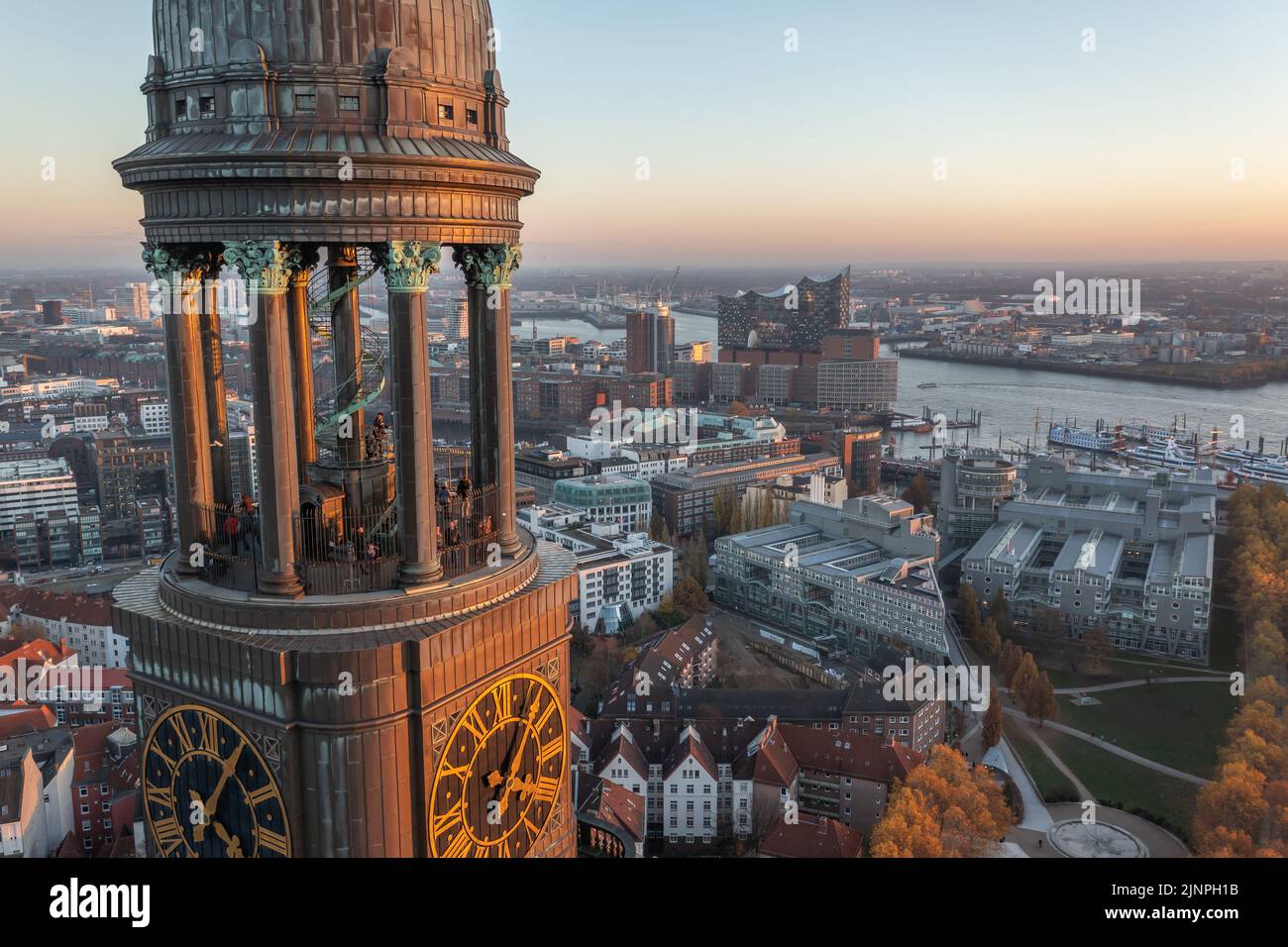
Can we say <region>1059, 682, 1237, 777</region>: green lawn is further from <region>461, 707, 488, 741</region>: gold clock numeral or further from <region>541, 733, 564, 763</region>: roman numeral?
<region>461, 707, 488, 741</region>: gold clock numeral

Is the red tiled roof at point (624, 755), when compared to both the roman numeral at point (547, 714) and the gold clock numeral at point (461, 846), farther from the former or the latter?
the gold clock numeral at point (461, 846)

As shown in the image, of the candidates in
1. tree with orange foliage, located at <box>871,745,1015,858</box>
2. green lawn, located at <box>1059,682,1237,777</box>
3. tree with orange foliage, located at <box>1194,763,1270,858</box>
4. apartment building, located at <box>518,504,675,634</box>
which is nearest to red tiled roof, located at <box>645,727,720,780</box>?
tree with orange foliage, located at <box>871,745,1015,858</box>

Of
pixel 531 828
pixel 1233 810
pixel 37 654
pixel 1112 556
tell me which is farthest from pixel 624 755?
pixel 1112 556

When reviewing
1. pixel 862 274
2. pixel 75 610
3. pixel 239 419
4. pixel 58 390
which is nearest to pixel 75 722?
pixel 75 610

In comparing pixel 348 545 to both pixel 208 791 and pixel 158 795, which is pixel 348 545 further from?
pixel 158 795

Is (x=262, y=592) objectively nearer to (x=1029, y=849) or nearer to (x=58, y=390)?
(x=1029, y=849)

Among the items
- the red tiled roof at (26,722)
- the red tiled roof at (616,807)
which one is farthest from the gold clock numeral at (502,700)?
the red tiled roof at (26,722)
